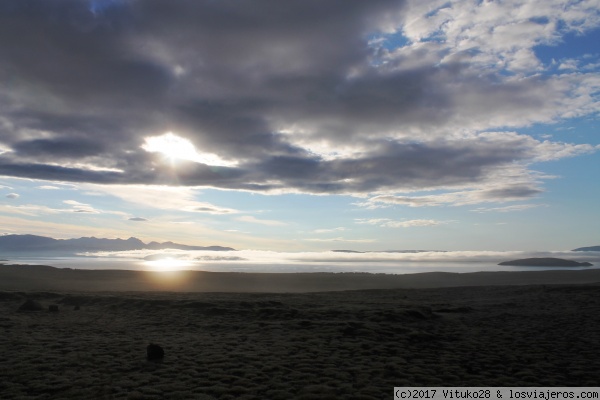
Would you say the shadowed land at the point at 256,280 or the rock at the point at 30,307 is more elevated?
the rock at the point at 30,307

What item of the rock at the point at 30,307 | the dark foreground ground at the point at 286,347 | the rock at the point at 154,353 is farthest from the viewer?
the rock at the point at 30,307

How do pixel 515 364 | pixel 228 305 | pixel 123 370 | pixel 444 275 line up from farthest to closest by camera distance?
pixel 444 275 → pixel 228 305 → pixel 515 364 → pixel 123 370

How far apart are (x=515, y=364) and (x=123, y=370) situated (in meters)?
11.9

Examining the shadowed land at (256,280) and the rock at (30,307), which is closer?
the rock at (30,307)

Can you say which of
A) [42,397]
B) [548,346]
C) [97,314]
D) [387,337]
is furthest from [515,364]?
[97,314]

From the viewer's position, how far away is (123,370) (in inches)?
485

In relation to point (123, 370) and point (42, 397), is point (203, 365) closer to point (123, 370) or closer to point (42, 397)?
point (123, 370)

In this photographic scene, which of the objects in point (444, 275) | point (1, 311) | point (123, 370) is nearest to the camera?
point (123, 370)

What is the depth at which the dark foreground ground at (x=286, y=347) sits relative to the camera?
1102 cm

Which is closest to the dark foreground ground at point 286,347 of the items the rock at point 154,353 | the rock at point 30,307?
the rock at point 154,353

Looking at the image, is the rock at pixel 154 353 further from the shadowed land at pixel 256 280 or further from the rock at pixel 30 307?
the shadowed land at pixel 256 280

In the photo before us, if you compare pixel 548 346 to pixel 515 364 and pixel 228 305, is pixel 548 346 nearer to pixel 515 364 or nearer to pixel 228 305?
pixel 515 364

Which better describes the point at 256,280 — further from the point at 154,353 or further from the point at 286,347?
the point at 154,353

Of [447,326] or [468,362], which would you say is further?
[447,326]
